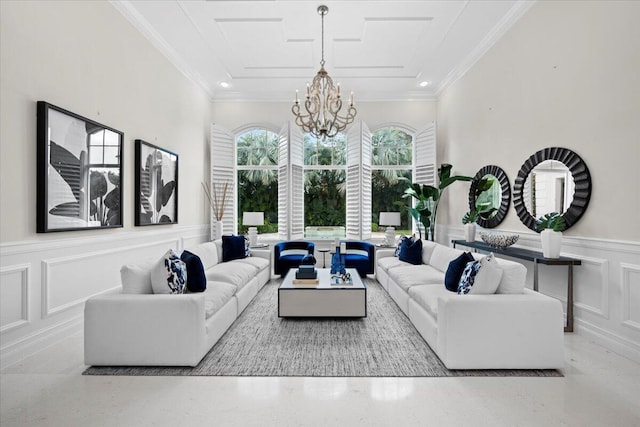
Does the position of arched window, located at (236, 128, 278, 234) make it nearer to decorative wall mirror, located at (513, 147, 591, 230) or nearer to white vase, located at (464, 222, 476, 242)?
white vase, located at (464, 222, 476, 242)

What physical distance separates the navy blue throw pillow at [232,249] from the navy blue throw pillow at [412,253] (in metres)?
2.38

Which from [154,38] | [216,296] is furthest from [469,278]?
[154,38]

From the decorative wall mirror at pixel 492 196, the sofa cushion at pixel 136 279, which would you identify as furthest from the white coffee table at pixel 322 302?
the decorative wall mirror at pixel 492 196

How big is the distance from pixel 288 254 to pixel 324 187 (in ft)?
5.86

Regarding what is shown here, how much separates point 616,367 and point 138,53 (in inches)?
226

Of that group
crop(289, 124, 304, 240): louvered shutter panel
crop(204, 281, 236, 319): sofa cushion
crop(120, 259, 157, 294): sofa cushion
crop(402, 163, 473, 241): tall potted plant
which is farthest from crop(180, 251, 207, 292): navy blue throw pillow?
crop(402, 163, 473, 241): tall potted plant

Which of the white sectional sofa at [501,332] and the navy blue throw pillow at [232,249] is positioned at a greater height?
the navy blue throw pillow at [232,249]

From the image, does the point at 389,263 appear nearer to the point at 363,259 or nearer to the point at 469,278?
the point at 363,259

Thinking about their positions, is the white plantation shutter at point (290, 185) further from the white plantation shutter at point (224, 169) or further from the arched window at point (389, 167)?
the arched window at point (389, 167)

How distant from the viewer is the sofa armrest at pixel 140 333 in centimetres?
257

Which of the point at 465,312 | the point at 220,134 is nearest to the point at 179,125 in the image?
the point at 220,134

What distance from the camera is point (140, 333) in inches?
101

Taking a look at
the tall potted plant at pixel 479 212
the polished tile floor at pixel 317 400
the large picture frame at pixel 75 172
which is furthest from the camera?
the tall potted plant at pixel 479 212

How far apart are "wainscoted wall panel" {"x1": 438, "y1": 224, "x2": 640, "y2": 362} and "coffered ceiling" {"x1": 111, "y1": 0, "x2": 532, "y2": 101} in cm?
281
